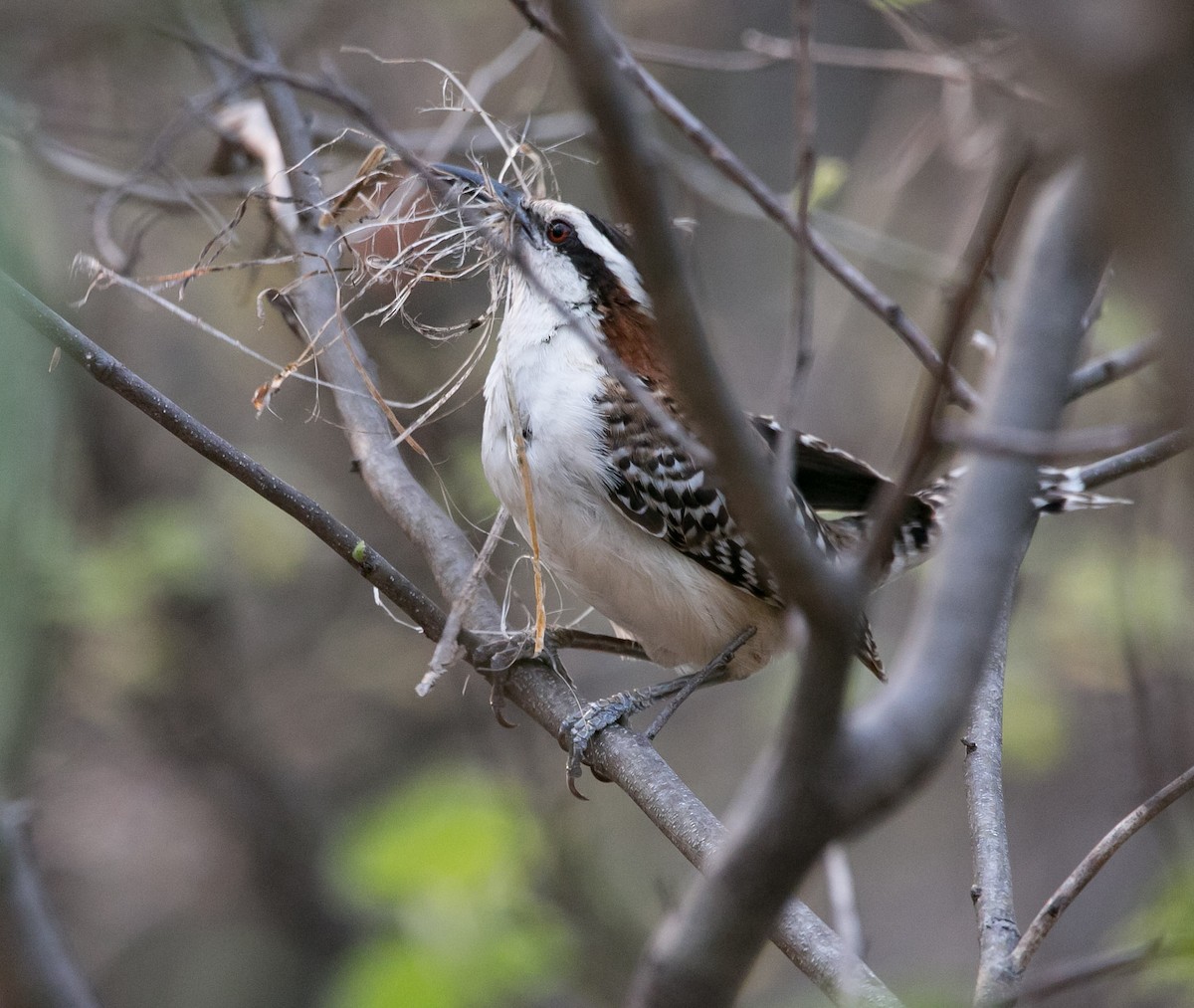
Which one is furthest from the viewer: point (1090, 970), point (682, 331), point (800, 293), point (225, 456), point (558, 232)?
point (558, 232)

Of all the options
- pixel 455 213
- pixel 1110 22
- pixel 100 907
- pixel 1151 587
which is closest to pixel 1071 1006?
pixel 1151 587

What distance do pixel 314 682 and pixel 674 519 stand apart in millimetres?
3489

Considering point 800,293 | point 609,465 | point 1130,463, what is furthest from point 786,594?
point 609,465

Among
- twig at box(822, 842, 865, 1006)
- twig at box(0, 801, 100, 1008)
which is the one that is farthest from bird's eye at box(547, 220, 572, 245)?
twig at box(0, 801, 100, 1008)

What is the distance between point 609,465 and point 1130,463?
1362mm

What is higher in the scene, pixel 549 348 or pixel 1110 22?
pixel 549 348

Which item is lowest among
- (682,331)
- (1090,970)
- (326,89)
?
(1090,970)

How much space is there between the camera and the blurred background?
4.27 meters

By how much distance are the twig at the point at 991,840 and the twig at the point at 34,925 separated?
178 centimetres

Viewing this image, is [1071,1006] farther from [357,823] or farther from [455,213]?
[455,213]

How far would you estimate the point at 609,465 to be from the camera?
11.6 feet

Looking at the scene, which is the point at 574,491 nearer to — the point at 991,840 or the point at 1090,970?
the point at 991,840

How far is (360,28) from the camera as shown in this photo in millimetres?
6379

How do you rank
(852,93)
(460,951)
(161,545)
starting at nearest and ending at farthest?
(460,951), (161,545), (852,93)
